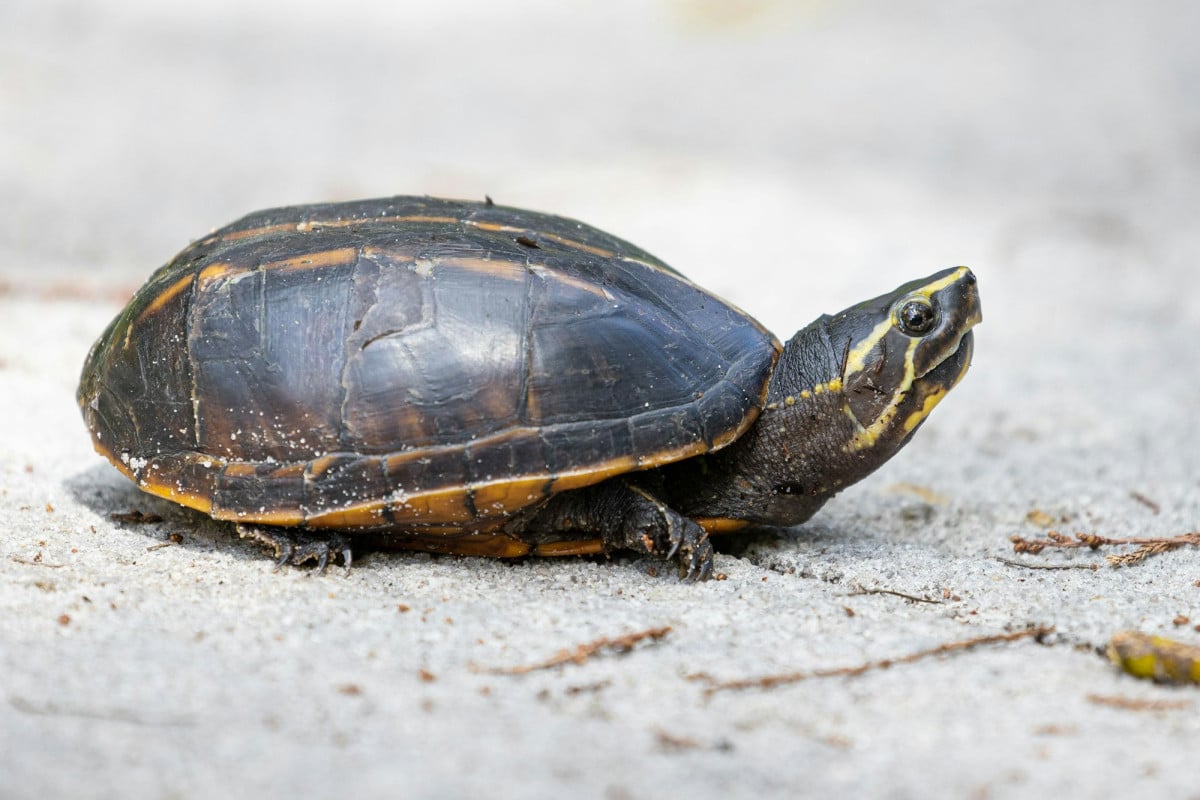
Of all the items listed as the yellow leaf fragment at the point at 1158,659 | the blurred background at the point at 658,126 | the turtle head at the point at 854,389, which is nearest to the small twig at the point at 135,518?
the turtle head at the point at 854,389

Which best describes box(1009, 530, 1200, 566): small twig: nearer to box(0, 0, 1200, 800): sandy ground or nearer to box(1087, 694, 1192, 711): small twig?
box(0, 0, 1200, 800): sandy ground

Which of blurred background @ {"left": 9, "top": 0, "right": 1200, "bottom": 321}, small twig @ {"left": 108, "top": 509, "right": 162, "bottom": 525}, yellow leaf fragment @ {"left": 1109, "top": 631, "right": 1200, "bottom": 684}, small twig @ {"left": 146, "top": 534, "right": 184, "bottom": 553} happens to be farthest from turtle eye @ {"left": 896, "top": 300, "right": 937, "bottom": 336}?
blurred background @ {"left": 9, "top": 0, "right": 1200, "bottom": 321}

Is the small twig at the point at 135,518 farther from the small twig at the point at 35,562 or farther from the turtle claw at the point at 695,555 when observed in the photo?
the turtle claw at the point at 695,555

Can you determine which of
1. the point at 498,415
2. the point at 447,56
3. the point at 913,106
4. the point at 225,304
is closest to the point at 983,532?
the point at 498,415

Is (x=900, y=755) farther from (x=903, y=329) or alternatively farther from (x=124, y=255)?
(x=124, y=255)

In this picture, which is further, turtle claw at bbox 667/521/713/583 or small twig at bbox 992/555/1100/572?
small twig at bbox 992/555/1100/572

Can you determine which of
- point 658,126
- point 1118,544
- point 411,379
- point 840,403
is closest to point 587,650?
point 411,379

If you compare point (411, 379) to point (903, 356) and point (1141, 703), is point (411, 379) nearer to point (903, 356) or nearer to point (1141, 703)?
point (903, 356)
